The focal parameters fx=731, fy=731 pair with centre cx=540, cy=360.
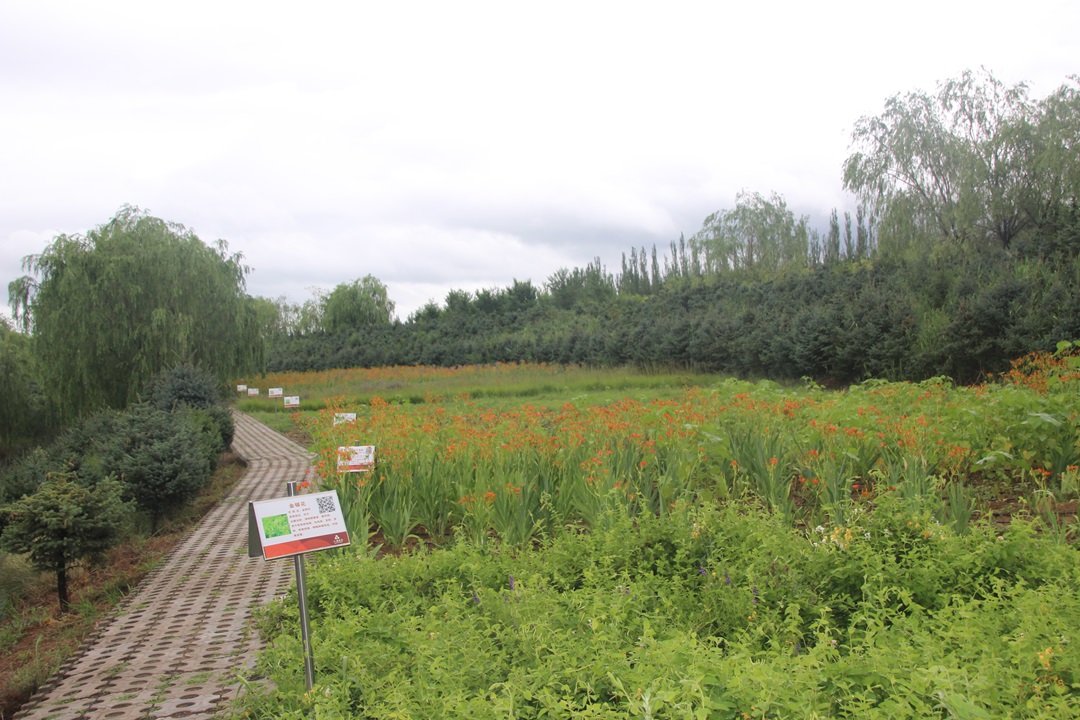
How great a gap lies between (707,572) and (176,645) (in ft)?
10.4

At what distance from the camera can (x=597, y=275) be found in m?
49.6

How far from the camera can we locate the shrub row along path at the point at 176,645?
11.8 feet

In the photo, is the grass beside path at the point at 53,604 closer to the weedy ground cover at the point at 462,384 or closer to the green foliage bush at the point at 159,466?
the green foliage bush at the point at 159,466

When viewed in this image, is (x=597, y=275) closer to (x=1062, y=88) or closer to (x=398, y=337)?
(x=398, y=337)

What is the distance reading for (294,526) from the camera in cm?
315

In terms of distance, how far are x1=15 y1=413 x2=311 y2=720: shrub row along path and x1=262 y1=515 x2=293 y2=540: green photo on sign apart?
99cm

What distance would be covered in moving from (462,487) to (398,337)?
124ft

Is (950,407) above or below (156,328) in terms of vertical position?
below

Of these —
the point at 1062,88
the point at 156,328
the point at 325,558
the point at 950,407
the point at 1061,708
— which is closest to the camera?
the point at 1061,708

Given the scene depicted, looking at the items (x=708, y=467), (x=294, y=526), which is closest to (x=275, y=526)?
(x=294, y=526)

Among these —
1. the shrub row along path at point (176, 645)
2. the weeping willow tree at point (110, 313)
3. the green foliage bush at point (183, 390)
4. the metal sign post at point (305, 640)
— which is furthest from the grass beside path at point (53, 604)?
the weeping willow tree at point (110, 313)

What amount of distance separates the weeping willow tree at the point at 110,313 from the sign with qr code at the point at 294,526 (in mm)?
14830

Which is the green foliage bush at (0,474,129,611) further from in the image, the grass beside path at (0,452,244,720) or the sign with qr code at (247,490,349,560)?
the sign with qr code at (247,490,349,560)

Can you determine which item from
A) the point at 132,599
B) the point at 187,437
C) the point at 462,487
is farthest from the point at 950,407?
the point at 187,437
